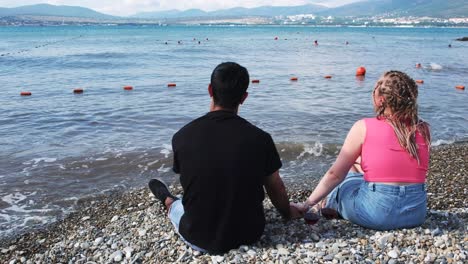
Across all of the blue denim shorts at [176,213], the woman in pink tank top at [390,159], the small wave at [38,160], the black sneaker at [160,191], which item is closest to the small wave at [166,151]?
the small wave at [38,160]

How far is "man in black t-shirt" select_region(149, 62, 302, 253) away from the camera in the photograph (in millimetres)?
4461

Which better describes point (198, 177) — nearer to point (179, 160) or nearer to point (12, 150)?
point (179, 160)

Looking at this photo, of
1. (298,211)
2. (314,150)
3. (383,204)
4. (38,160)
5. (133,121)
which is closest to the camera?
(383,204)

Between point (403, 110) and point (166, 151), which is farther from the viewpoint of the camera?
point (166, 151)

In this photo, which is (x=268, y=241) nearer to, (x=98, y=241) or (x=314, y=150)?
(x=98, y=241)

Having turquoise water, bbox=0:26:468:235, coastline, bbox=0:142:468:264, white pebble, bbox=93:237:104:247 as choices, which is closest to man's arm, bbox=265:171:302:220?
coastline, bbox=0:142:468:264

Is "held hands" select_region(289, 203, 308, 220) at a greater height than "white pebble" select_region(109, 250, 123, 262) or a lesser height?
greater

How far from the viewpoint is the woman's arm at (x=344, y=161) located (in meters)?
5.06

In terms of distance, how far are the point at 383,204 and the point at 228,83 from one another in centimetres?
236

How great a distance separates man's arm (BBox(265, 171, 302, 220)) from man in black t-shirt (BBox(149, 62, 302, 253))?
3cm

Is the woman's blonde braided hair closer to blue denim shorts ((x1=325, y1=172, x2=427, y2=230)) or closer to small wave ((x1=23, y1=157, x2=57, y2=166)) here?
blue denim shorts ((x1=325, y1=172, x2=427, y2=230))

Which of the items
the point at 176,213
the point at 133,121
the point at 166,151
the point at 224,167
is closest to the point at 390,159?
the point at 224,167

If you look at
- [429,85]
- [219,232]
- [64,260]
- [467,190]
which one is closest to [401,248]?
[219,232]

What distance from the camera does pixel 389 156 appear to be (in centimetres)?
489
